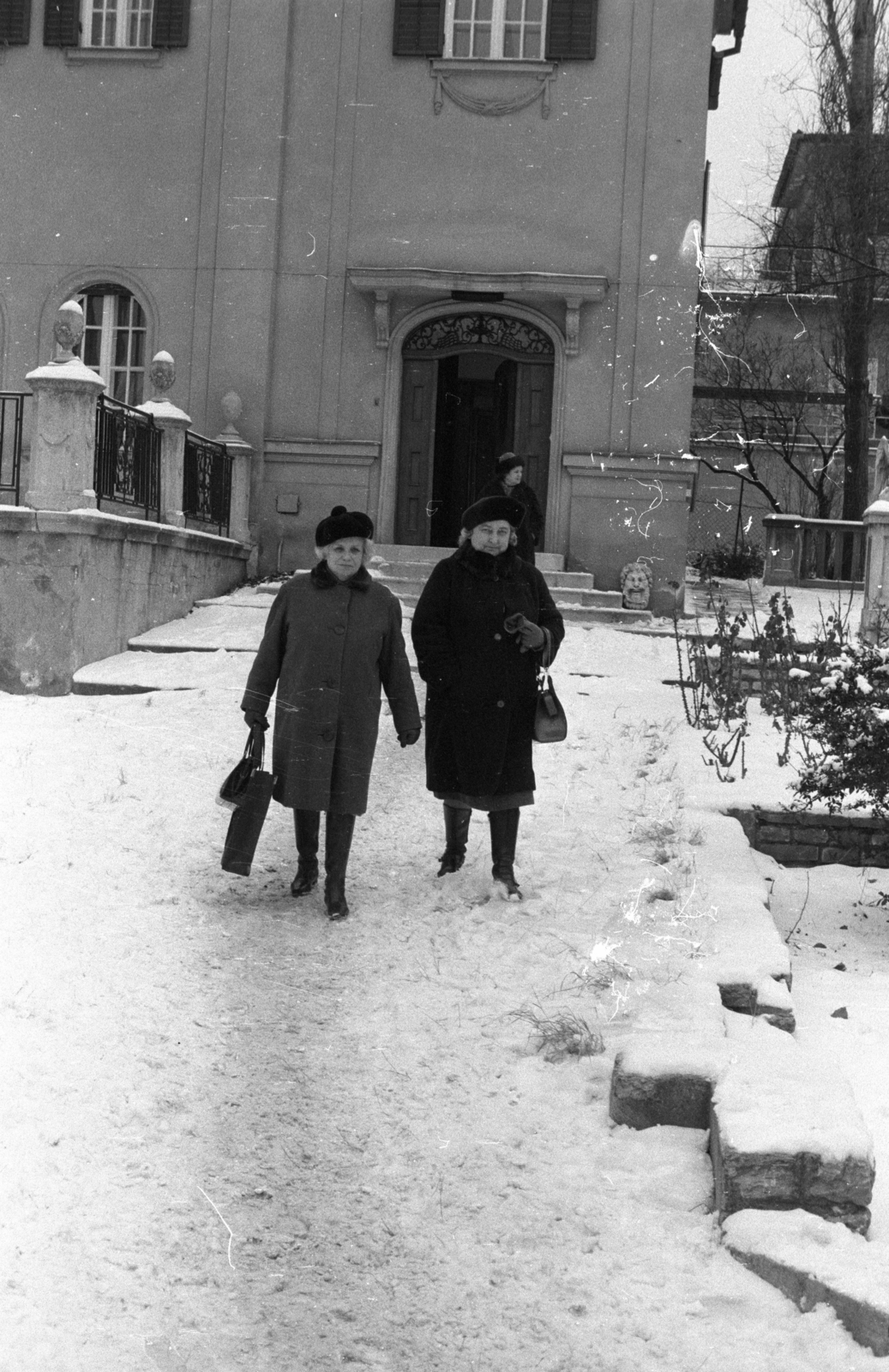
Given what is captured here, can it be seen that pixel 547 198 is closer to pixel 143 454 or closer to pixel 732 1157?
pixel 143 454

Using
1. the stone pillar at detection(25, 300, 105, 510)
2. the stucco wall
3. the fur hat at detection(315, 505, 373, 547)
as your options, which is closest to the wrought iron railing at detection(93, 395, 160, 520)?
the stone pillar at detection(25, 300, 105, 510)

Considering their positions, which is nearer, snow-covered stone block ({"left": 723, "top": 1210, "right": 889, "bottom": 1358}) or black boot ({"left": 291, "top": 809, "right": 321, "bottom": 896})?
snow-covered stone block ({"left": 723, "top": 1210, "right": 889, "bottom": 1358})

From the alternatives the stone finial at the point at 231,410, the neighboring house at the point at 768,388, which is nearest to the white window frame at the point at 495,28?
the stone finial at the point at 231,410

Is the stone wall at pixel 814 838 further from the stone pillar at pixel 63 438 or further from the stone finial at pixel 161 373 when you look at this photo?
the stone finial at pixel 161 373

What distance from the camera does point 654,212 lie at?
16.5m

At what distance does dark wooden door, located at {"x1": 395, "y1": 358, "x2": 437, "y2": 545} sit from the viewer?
55.7 feet

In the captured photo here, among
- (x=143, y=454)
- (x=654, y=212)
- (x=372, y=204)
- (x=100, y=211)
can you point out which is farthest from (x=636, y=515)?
Answer: (x=100, y=211)

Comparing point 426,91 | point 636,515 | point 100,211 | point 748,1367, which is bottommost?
point 748,1367

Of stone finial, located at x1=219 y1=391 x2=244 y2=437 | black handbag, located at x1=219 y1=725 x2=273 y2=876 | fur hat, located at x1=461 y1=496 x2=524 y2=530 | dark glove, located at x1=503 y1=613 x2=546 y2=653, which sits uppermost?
stone finial, located at x1=219 y1=391 x2=244 y2=437

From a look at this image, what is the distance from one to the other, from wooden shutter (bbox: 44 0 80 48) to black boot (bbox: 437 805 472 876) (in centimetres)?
1349

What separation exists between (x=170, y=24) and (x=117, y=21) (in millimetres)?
758

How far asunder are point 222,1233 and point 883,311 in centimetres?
2759

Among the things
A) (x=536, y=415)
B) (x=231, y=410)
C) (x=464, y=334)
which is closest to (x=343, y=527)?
(x=231, y=410)

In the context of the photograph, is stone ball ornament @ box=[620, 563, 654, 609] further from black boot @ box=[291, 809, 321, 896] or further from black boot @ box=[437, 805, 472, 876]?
black boot @ box=[291, 809, 321, 896]
